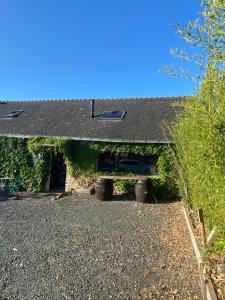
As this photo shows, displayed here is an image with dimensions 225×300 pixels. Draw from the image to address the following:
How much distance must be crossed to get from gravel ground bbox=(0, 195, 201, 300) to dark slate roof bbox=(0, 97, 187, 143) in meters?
4.49

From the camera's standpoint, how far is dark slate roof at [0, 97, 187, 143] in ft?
45.2

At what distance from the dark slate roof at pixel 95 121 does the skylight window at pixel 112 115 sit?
11.2 inches

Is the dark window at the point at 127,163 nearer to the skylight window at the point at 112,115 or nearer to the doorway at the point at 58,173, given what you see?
the doorway at the point at 58,173

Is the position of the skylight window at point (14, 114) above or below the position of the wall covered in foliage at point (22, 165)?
above

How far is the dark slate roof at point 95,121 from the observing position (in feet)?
45.2

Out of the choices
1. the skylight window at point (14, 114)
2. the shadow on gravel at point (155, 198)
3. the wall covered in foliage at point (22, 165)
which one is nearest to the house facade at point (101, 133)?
the skylight window at point (14, 114)

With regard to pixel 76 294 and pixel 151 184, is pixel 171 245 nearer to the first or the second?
pixel 76 294

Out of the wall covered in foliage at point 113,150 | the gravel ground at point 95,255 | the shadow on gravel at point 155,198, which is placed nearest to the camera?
the gravel ground at point 95,255

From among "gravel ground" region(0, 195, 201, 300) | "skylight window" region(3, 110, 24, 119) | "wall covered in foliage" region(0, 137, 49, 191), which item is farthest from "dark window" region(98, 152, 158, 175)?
"skylight window" region(3, 110, 24, 119)

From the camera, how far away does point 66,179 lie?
1462cm

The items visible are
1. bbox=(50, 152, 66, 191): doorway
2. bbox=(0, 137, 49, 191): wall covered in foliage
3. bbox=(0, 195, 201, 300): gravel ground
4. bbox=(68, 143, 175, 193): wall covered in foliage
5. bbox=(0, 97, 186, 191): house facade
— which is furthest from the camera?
bbox=(50, 152, 66, 191): doorway

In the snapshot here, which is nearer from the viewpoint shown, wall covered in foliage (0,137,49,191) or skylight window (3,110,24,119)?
wall covered in foliage (0,137,49,191)

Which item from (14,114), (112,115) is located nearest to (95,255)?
(112,115)

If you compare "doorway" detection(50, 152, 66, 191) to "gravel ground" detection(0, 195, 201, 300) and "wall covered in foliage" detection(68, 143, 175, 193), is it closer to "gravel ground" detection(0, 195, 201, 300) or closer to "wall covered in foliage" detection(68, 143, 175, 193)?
"wall covered in foliage" detection(68, 143, 175, 193)
